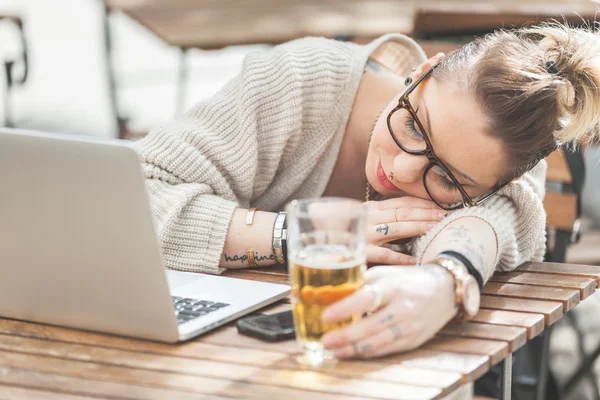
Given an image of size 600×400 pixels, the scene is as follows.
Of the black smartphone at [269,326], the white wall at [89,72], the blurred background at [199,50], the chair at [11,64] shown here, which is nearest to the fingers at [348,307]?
the black smartphone at [269,326]

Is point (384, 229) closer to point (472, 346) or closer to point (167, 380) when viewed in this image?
point (472, 346)

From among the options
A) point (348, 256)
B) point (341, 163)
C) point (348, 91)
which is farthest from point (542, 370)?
point (348, 256)

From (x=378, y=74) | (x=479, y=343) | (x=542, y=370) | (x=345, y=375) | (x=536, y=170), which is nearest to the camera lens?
(x=345, y=375)

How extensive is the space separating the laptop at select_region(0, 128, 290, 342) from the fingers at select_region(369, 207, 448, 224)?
388 millimetres

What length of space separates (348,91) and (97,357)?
89 cm

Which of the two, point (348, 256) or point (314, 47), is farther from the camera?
point (314, 47)

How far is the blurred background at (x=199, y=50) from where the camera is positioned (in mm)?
2461

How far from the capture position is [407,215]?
4.81 ft

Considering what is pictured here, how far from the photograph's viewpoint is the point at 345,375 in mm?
967

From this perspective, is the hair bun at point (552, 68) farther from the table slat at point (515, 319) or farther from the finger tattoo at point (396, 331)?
the finger tattoo at point (396, 331)

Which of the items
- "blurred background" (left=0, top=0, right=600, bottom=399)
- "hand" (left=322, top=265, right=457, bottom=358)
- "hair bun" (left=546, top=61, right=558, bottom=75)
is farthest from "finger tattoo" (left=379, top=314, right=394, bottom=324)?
"blurred background" (left=0, top=0, right=600, bottom=399)

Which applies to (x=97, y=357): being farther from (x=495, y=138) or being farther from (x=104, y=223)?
(x=495, y=138)

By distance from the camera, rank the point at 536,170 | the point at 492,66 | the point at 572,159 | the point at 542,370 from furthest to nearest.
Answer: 1. the point at 572,159
2. the point at 542,370
3. the point at 536,170
4. the point at 492,66

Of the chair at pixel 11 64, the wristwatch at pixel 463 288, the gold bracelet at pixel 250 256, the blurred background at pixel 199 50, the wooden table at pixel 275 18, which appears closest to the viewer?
the wristwatch at pixel 463 288
